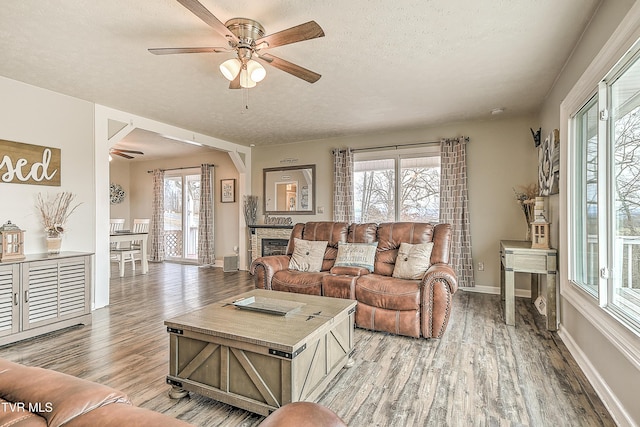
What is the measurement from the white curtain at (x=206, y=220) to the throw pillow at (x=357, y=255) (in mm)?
4247

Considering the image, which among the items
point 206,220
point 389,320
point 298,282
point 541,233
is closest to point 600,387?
point 389,320

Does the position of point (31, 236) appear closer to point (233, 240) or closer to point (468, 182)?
point (233, 240)

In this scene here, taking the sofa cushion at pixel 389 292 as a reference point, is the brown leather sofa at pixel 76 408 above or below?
Result: above

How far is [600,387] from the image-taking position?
2053mm

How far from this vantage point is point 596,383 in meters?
2.11

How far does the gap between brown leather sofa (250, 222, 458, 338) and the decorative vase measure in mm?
2106

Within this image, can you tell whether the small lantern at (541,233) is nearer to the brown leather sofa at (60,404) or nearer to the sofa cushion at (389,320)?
the sofa cushion at (389,320)

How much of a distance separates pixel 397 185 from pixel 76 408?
508 centimetres

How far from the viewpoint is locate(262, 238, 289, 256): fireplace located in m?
6.11

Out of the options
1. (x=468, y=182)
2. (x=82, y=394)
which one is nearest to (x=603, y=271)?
(x=82, y=394)

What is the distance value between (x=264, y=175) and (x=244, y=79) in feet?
14.0

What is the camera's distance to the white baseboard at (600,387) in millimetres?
1756

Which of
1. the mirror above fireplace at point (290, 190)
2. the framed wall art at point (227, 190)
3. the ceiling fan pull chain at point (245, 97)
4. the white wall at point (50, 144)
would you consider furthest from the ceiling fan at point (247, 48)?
the framed wall art at point (227, 190)

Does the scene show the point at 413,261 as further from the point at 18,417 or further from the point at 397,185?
the point at 18,417
